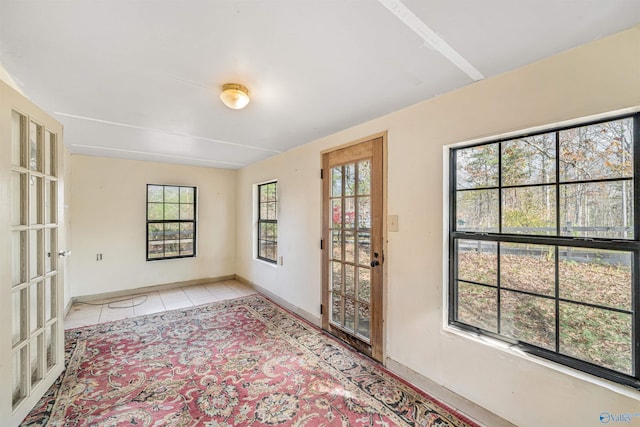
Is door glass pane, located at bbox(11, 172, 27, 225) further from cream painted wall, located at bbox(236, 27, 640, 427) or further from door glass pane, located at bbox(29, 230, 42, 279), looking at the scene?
cream painted wall, located at bbox(236, 27, 640, 427)

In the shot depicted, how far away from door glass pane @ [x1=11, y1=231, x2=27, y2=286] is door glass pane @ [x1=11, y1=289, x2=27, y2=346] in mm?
94

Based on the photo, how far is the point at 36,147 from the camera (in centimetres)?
208

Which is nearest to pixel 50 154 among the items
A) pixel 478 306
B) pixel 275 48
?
pixel 275 48

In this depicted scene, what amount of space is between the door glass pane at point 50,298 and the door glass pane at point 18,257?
14.5 inches

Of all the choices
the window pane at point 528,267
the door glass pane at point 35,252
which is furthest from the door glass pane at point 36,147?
the window pane at point 528,267

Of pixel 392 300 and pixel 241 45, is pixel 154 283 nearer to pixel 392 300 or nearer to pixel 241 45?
pixel 392 300

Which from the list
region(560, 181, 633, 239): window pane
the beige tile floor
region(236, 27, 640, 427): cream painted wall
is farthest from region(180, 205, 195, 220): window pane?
region(560, 181, 633, 239): window pane

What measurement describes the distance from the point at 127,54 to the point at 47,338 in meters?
2.42

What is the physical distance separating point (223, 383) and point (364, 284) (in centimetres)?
155

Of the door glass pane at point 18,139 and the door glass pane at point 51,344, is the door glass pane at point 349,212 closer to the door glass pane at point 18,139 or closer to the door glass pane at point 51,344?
the door glass pane at point 18,139

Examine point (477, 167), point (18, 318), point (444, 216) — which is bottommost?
point (18, 318)

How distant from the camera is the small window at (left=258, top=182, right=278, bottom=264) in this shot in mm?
4477

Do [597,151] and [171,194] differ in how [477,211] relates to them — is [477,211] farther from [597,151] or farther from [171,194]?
[171,194]

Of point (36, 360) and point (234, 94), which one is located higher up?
point (234, 94)
